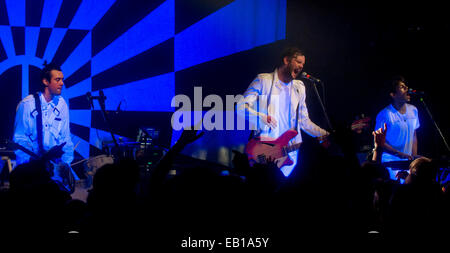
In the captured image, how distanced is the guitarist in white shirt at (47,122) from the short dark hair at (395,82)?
3.44m

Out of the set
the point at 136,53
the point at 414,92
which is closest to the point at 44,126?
the point at 136,53

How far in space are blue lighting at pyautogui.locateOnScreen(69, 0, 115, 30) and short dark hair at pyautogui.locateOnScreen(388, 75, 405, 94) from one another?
4242mm

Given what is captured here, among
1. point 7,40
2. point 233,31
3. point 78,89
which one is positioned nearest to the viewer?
point 233,31

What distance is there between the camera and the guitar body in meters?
3.31

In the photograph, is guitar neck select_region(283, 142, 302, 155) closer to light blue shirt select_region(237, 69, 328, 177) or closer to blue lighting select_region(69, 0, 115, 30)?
light blue shirt select_region(237, 69, 328, 177)

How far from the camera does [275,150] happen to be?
10.9ft

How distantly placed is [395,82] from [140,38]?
11.5 feet

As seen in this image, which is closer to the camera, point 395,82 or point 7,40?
point 395,82

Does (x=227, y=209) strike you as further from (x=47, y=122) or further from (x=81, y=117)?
(x=81, y=117)

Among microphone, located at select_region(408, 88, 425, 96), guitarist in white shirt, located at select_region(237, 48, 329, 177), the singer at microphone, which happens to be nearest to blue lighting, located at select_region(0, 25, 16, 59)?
guitarist in white shirt, located at select_region(237, 48, 329, 177)

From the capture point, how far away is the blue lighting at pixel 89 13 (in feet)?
18.1

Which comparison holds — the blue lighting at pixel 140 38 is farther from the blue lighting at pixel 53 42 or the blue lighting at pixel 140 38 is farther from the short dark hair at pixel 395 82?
the short dark hair at pixel 395 82
